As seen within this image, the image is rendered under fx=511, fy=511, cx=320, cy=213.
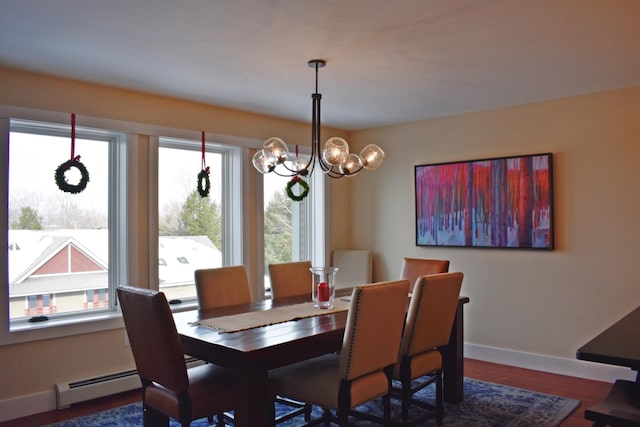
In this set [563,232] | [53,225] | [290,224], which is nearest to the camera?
[53,225]

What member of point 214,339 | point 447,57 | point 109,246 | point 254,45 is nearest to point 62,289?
point 109,246

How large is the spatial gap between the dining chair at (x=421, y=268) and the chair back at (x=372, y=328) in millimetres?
1259

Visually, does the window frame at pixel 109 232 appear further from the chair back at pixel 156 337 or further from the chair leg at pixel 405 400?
the chair leg at pixel 405 400

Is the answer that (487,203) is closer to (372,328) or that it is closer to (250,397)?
(372,328)

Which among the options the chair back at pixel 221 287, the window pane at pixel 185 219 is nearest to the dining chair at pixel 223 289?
the chair back at pixel 221 287

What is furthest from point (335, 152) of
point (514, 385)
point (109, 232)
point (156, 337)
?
point (514, 385)

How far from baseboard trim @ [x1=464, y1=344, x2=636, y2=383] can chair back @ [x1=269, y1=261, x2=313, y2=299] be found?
1.84 meters

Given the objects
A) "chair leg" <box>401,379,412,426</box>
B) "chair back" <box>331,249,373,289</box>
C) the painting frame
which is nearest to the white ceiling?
the painting frame

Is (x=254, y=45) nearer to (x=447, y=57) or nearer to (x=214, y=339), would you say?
(x=447, y=57)

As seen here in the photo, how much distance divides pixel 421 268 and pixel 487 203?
1045mm

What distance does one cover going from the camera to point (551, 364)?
14.3 ft

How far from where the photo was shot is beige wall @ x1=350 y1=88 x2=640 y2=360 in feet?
13.3

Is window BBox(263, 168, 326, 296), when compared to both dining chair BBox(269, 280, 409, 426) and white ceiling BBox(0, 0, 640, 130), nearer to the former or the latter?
white ceiling BBox(0, 0, 640, 130)

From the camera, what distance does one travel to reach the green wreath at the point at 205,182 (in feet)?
14.1
